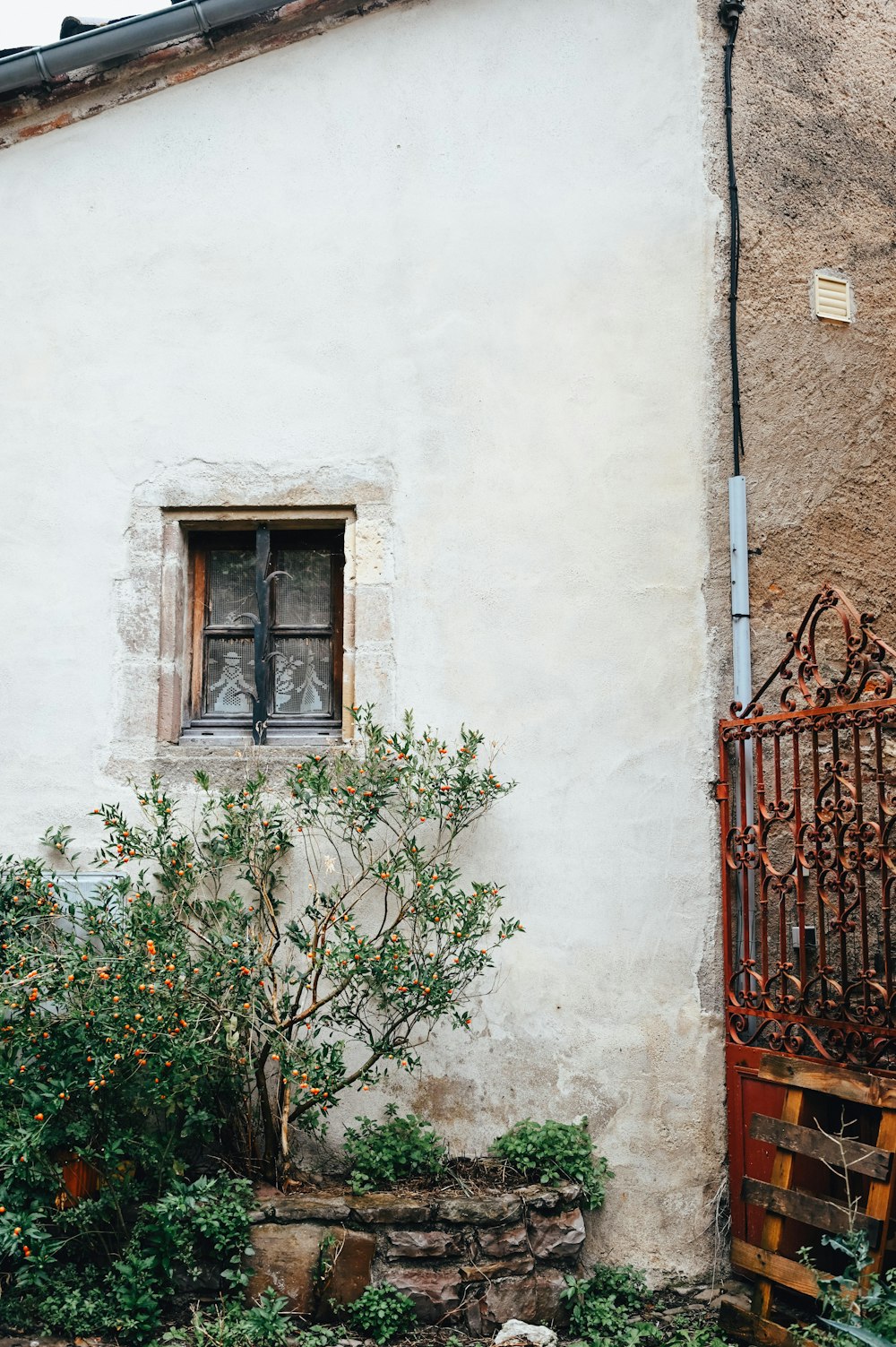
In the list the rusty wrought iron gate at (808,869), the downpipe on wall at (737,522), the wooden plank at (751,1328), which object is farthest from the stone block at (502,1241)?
the downpipe on wall at (737,522)

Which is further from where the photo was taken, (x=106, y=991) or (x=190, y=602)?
(x=190, y=602)

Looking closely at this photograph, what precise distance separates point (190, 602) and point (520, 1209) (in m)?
2.74

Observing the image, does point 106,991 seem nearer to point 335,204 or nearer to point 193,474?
point 193,474

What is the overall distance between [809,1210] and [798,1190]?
137 millimetres

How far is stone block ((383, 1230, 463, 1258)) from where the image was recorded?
3959 millimetres

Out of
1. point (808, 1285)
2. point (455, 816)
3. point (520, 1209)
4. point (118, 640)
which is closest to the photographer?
point (808, 1285)

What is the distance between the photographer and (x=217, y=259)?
4.92m

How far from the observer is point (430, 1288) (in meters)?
3.94

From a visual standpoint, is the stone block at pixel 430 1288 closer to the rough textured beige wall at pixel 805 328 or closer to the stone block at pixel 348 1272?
the stone block at pixel 348 1272

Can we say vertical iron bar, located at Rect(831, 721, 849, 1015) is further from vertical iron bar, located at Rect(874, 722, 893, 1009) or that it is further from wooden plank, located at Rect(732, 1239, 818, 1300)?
wooden plank, located at Rect(732, 1239, 818, 1300)

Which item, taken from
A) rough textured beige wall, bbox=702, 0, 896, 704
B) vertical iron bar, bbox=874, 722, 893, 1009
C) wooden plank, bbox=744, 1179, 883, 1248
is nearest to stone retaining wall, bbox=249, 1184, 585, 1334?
wooden plank, bbox=744, 1179, 883, 1248

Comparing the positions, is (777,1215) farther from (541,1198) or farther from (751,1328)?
(541,1198)

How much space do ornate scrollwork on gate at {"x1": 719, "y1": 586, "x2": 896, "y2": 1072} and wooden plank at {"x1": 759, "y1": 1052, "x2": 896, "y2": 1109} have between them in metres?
0.07

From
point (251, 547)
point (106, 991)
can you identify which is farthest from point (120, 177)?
point (106, 991)
